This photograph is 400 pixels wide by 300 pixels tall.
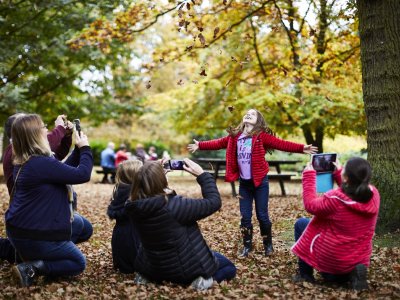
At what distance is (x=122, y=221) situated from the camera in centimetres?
566

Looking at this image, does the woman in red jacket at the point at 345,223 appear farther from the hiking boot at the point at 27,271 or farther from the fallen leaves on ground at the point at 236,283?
the hiking boot at the point at 27,271

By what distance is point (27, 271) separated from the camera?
4.82 metres

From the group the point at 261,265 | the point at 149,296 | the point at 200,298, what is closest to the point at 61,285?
the point at 149,296

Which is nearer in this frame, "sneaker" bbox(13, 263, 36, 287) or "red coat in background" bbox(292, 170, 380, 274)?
"red coat in background" bbox(292, 170, 380, 274)

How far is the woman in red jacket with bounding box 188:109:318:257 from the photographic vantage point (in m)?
6.29

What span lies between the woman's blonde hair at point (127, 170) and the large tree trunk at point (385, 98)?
10.5ft

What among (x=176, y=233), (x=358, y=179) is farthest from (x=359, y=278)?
(x=176, y=233)

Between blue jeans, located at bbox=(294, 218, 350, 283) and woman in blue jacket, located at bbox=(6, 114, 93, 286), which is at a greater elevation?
woman in blue jacket, located at bbox=(6, 114, 93, 286)

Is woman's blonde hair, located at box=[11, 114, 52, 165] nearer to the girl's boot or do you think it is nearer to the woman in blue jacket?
the woman in blue jacket

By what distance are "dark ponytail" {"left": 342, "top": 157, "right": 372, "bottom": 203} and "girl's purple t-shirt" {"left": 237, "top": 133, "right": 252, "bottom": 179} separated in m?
2.04

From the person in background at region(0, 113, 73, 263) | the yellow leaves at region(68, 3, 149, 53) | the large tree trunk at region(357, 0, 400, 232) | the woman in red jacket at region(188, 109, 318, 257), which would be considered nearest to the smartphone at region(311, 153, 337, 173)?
the woman in red jacket at region(188, 109, 318, 257)

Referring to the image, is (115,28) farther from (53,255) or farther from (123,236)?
(53,255)

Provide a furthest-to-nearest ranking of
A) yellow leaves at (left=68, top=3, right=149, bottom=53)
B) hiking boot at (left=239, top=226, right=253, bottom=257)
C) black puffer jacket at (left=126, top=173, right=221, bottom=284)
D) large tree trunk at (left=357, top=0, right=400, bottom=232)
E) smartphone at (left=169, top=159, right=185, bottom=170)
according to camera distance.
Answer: yellow leaves at (left=68, top=3, right=149, bottom=53) → large tree trunk at (left=357, top=0, right=400, bottom=232) → hiking boot at (left=239, top=226, right=253, bottom=257) → smartphone at (left=169, top=159, right=185, bottom=170) → black puffer jacket at (left=126, top=173, right=221, bottom=284)

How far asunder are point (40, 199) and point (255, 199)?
2728 millimetres
